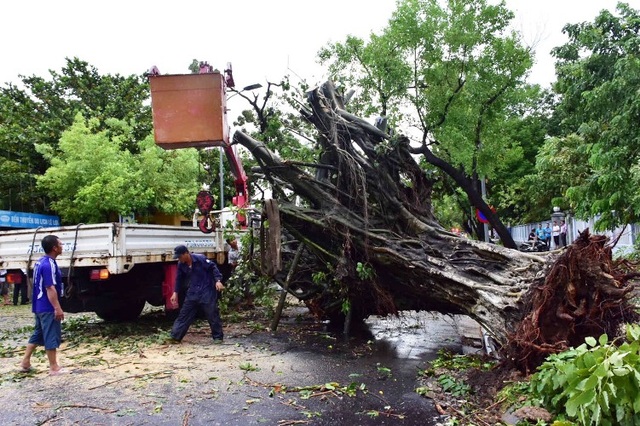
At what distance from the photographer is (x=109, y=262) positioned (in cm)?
707

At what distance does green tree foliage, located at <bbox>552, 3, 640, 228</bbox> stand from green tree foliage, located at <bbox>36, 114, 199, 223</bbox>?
14.1 m

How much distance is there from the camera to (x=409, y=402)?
4.64 meters

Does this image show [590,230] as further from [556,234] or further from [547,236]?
[547,236]

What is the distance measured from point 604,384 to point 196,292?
559 cm

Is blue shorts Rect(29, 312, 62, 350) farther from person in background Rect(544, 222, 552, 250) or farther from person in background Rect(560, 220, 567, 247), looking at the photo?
person in background Rect(544, 222, 552, 250)

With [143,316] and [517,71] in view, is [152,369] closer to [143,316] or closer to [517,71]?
[143,316]

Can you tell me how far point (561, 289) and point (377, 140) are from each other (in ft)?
13.9

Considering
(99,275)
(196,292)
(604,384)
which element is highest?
(99,275)

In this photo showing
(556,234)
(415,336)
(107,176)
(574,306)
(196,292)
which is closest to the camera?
(574,306)

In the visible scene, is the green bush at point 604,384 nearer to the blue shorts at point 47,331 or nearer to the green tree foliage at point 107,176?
the blue shorts at point 47,331

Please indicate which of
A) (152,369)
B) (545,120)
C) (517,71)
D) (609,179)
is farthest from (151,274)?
(545,120)

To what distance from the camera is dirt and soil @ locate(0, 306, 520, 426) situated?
4.25m

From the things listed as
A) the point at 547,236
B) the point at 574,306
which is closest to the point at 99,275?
the point at 574,306

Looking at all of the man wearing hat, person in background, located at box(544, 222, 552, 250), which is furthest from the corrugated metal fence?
the man wearing hat
